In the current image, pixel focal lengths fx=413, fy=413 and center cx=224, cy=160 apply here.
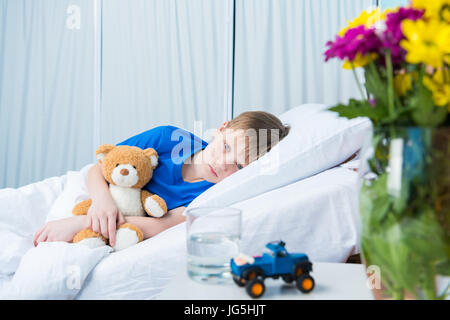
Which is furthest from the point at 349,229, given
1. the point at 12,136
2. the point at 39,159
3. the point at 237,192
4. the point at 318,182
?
the point at 12,136

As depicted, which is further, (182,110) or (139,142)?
→ (182,110)

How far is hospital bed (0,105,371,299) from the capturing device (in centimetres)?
90

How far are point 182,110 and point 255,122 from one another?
3.49 ft

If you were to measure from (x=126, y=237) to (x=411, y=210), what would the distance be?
2.54ft

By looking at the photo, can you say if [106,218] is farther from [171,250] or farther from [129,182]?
[171,250]

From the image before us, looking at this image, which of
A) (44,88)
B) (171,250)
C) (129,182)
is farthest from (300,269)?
(44,88)

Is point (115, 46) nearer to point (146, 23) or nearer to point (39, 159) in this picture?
point (146, 23)

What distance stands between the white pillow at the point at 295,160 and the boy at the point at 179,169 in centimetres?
21

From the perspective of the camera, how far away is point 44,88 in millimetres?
2637

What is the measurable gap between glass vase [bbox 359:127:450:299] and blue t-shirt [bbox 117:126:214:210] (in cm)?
87

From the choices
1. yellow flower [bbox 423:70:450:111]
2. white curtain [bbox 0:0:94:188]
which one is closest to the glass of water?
yellow flower [bbox 423:70:450:111]

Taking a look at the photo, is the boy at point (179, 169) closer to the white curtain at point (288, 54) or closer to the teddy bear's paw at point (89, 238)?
the teddy bear's paw at point (89, 238)

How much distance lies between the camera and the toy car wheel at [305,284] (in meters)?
0.61

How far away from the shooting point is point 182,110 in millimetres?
2357
